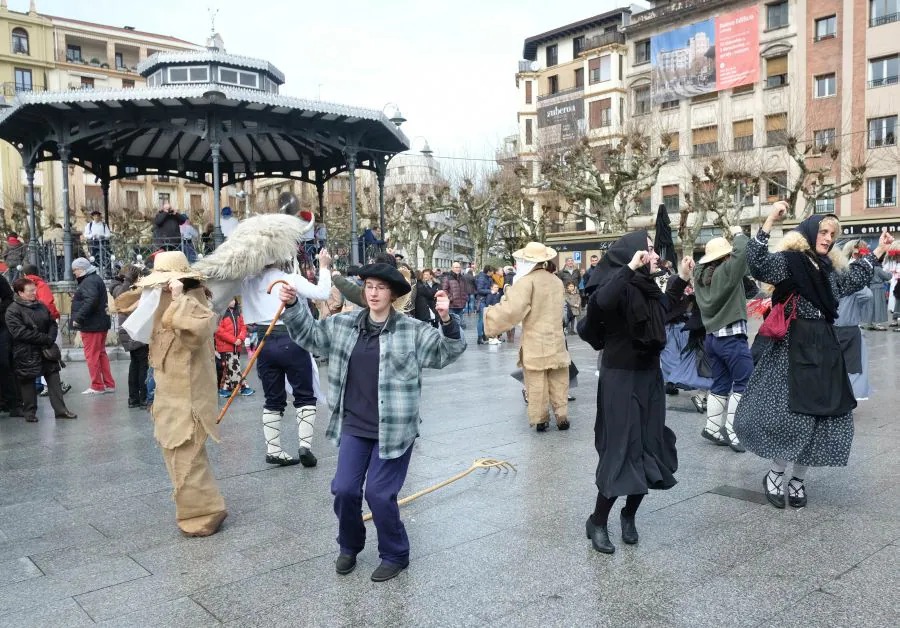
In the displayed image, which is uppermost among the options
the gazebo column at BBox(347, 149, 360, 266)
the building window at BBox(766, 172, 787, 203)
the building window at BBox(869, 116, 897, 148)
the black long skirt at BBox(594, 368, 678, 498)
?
the building window at BBox(869, 116, 897, 148)

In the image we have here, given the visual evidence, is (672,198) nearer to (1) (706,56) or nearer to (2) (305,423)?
(1) (706,56)

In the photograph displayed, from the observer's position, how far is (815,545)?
4117 millimetres

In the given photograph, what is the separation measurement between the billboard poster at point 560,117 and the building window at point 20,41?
38672 mm

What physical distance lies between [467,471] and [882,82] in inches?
1469

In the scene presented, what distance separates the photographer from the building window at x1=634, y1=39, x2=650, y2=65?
4538 cm

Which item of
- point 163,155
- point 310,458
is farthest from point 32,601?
point 163,155

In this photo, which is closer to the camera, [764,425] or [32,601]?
[32,601]

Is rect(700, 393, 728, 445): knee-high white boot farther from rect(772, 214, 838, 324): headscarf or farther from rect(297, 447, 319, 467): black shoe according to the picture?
rect(297, 447, 319, 467): black shoe

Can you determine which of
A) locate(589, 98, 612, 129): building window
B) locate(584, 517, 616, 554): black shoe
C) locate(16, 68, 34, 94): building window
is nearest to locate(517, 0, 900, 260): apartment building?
locate(589, 98, 612, 129): building window

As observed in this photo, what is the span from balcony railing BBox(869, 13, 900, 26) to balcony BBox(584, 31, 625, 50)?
52.0ft

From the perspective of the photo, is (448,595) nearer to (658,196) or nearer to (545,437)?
(545,437)

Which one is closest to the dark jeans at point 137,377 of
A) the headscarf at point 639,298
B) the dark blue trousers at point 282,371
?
the dark blue trousers at point 282,371

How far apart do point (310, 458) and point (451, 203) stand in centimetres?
2939

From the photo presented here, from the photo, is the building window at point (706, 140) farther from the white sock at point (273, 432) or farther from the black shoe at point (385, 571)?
the black shoe at point (385, 571)
